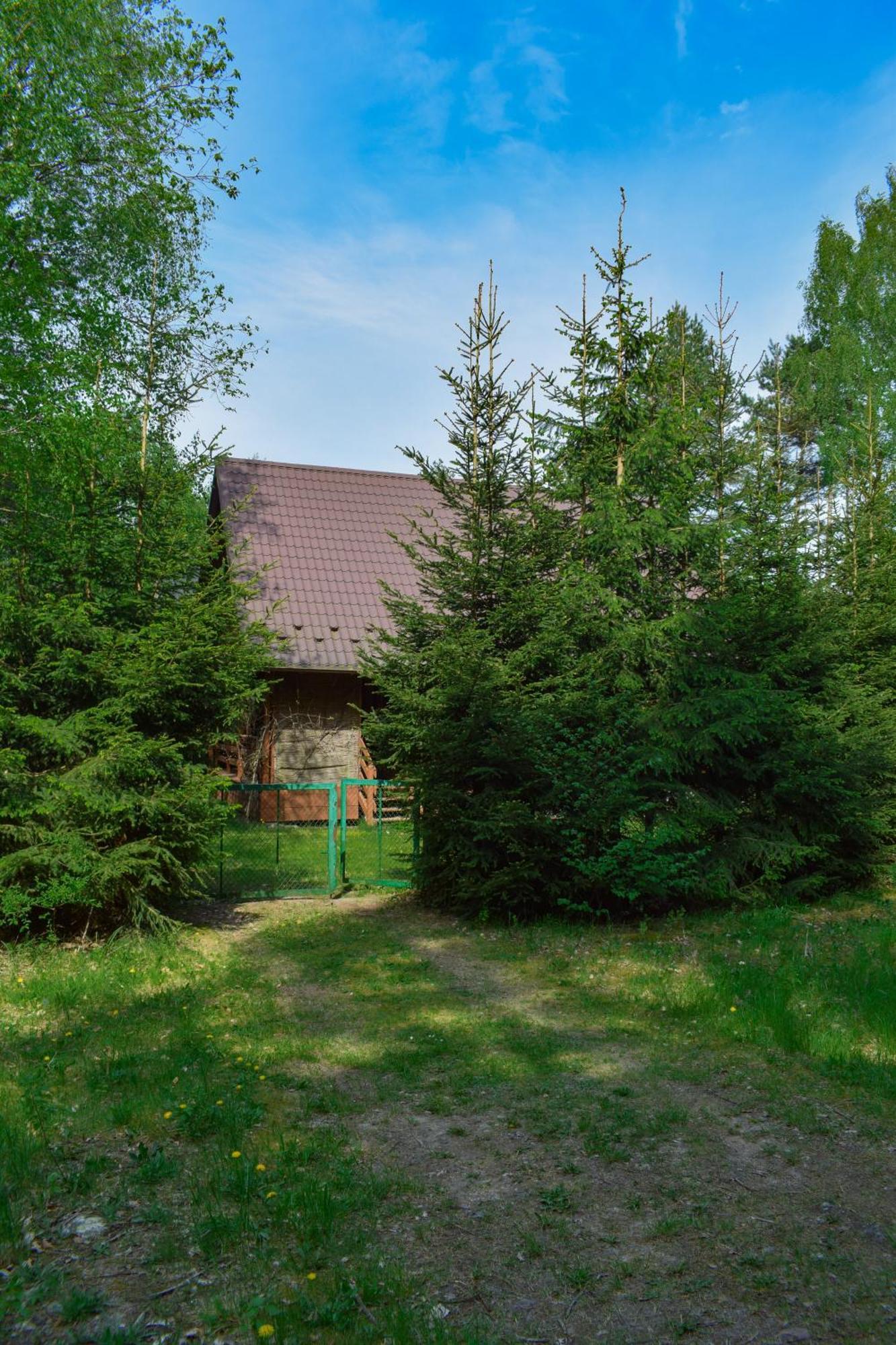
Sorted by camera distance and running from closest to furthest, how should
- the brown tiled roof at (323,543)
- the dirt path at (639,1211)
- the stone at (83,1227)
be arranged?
the dirt path at (639,1211) → the stone at (83,1227) → the brown tiled roof at (323,543)

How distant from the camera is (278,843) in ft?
43.1

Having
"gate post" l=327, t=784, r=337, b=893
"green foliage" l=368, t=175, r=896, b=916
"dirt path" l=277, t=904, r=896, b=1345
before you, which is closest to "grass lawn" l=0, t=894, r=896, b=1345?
"dirt path" l=277, t=904, r=896, b=1345

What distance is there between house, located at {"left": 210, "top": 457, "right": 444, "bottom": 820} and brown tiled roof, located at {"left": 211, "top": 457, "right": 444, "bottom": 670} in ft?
0.08

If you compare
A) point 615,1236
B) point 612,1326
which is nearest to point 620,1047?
point 615,1236

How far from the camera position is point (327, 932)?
32.1 ft

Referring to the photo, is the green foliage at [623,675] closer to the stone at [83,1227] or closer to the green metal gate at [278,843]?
the green metal gate at [278,843]

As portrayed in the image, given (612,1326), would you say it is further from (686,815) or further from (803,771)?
(803,771)

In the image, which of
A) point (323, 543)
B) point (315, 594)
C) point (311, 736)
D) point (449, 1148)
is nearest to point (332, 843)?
point (311, 736)

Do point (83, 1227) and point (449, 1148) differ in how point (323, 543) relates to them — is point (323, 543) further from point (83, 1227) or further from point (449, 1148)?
point (83, 1227)

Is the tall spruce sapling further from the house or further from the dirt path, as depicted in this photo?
the house

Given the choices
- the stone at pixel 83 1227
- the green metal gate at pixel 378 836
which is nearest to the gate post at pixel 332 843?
the green metal gate at pixel 378 836

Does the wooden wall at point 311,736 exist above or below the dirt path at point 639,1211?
above

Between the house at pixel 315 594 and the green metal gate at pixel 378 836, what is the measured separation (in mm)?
207

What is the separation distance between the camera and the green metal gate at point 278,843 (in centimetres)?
1151
